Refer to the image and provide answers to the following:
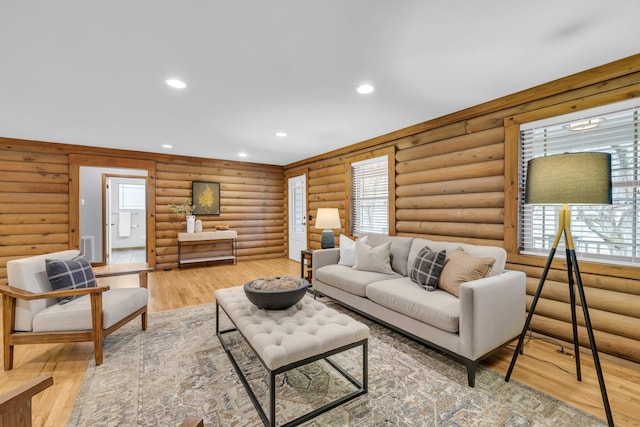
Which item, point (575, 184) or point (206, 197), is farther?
point (206, 197)

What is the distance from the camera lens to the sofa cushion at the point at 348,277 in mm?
3074

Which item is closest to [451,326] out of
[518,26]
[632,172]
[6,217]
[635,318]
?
[635,318]

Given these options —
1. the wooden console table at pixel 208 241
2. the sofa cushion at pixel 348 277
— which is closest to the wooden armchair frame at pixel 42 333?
the sofa cushion at pixel 348 277

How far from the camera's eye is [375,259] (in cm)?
345

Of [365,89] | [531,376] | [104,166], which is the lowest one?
[531,376]

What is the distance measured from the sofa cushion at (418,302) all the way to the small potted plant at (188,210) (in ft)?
14.8

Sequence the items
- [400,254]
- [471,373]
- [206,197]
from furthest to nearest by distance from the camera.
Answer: [206,197], [400,254], [471,373]

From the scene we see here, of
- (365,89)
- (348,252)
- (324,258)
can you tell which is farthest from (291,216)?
(365,89)

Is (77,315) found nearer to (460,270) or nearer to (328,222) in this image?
(328,222)

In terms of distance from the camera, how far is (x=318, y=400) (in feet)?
6.06

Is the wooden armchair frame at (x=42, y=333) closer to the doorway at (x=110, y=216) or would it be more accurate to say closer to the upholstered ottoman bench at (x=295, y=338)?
the upholstered ottoman bench at (x=295, y=338)

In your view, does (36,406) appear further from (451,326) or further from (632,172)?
(632,172)

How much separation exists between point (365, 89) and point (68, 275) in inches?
124

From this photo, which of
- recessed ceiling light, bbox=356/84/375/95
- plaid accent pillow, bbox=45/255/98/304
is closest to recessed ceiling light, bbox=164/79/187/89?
recessed ceiling light, bbox=356/84/375/95
